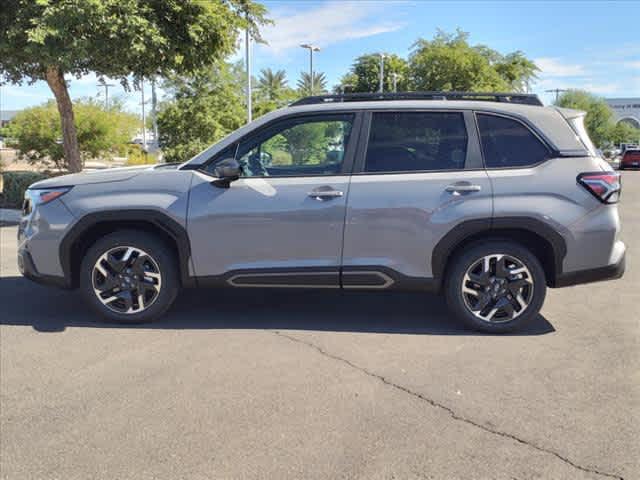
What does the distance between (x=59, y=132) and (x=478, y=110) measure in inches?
677

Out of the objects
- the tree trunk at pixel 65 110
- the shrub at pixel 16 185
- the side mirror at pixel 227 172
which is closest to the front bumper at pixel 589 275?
the side mirror at pixel 227 172

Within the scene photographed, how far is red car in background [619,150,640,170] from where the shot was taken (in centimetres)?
4041

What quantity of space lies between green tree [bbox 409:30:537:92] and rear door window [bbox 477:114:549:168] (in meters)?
30.8

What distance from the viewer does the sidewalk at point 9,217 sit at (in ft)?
35.6

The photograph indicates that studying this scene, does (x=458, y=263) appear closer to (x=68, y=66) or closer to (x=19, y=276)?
(x=19, y=276)

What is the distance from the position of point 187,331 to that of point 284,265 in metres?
0.96

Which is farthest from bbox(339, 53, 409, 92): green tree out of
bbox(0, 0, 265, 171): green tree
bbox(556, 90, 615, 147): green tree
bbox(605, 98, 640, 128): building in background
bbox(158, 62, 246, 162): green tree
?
bbox(605, 98, 640, 128): building in background

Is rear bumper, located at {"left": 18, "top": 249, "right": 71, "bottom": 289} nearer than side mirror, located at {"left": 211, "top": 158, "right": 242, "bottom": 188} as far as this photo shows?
No

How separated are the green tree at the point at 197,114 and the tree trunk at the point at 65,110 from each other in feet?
27.4

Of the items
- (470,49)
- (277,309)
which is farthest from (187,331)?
(470,49)

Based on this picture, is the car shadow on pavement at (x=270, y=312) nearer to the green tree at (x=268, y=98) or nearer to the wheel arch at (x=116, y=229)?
the wheel arch at (x=116, y=229)

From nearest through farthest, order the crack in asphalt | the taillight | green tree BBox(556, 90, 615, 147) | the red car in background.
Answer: the crack in asphalt < the taillight < the red car in background < green tree BBox(556, 90, 615, 147)

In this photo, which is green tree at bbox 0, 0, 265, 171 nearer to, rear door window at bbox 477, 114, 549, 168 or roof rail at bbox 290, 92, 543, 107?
roof rail at bbox 290, 92, 543, 107

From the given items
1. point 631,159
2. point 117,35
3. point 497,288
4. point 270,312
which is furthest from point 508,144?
point 631,159
